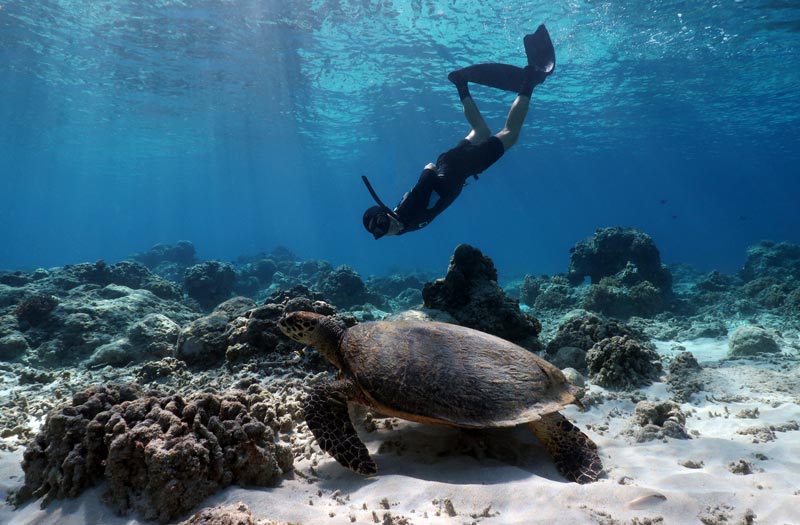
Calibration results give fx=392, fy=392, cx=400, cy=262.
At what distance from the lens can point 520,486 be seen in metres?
2.92

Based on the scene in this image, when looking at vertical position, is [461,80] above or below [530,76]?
above

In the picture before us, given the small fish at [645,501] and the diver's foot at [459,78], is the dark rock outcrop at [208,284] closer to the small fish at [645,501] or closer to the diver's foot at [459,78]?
the diver's foot at [459,78]

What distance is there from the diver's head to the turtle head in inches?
137

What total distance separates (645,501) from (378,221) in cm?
598

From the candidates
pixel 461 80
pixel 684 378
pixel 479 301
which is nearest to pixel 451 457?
pixel 479 301

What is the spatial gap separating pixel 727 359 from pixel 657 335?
7.28ft

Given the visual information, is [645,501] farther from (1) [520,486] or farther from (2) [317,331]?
(2) [317,331]

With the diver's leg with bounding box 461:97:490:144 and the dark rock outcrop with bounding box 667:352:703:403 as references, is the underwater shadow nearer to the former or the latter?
the dark rock outcrop with bounding box 667:352:703:403

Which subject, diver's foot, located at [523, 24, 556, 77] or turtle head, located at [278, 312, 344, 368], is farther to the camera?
diver's foot, located at [523, 24, 556, 77]

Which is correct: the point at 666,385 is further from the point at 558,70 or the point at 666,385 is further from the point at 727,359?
the point at 558,70

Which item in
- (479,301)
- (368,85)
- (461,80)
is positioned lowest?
(479,301)

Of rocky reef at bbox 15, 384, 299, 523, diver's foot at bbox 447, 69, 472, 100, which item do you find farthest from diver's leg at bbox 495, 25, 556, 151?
rocky reef at bbox 15, 384, 299, 523

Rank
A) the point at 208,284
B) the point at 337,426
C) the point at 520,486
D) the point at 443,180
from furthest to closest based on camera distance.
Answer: the point at 208,284 < the point at 443,180 < the point at 337,426 < the point at 520,486

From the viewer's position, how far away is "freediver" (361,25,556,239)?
871 centimetres
